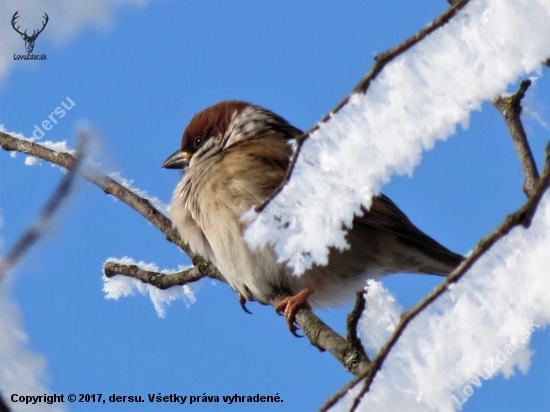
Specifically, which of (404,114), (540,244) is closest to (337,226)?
(404,114)

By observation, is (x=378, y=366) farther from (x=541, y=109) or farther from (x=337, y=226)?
(x=541, y=109)

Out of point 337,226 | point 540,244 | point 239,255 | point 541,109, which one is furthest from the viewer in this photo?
point 239,255

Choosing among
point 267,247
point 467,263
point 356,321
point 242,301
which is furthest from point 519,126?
point 242,301

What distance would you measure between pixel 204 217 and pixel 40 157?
90 cm

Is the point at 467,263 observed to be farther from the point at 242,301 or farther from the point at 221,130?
the point at 221,130

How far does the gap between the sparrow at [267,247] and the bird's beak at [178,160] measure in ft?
0.63

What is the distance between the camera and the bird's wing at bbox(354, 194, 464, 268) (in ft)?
13.0

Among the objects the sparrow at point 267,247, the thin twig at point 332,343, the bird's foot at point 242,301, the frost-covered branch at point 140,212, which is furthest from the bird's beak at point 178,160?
the thin twig at point 332,343

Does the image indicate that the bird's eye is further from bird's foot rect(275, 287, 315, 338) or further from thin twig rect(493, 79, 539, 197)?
thin twig rect(493, 79, 539, 197)

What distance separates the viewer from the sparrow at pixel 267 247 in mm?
3730

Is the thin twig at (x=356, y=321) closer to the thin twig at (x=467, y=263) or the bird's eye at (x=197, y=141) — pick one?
the thin twig at (x=467, y=263)

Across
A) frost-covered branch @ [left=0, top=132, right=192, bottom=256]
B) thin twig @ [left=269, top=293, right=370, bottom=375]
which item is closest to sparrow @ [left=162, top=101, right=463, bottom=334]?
frost-covered branch @ [left=0, top=132, right=192, bottom=256]

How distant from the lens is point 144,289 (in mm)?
3900

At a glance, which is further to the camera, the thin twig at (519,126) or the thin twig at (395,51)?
the thin twig at (519,126)
